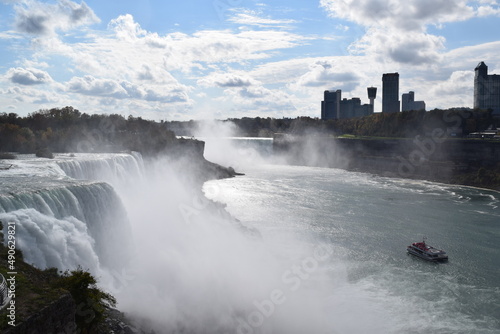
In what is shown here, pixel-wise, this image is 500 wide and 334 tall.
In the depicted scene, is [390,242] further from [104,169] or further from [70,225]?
[70,225]

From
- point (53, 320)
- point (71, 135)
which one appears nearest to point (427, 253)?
point (53, 320)

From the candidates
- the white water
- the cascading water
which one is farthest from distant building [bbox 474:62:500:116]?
the cascading water

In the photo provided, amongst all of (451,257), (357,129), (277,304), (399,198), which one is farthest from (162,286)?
(357,129)

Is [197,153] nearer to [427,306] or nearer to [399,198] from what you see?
[399,198]

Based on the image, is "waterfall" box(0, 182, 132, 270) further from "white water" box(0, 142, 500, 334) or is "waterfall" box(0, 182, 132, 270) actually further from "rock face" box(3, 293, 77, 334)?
"rock face" box(3, 293, 77, 334)

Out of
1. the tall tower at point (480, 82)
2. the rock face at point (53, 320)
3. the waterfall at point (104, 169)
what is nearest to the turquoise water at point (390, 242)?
the waterfall at point (104, 169)
